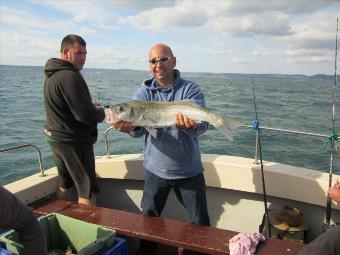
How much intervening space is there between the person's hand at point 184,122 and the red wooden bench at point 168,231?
1001 millimetres

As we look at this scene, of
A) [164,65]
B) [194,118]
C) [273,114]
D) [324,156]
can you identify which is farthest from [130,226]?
[273,114]

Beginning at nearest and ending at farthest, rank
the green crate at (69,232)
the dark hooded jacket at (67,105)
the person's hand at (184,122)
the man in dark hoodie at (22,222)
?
the man in dark hoodie at (22,222)
the green crate at (69,232)
the person's hand at (184,122)
the dark hooded jacket at (67,105)

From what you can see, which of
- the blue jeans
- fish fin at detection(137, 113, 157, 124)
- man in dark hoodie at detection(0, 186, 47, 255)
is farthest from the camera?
the blue jeans

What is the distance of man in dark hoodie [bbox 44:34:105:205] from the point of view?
4.18 m

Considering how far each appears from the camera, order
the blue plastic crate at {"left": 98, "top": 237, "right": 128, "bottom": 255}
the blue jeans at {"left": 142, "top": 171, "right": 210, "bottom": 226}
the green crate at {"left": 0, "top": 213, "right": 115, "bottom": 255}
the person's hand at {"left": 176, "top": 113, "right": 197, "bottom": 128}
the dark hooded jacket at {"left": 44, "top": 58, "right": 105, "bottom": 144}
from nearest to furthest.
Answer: the blue plastic crate at {"left": 98, "top": 237, "right": 128, "bottom": 255}
the green crate at {"left": 0, "top": 213, "right": 115, "bottom": 255}
the person's hand at {"left": 176, "top": 113, "right": 197, "bottom": 128}
the blue jeans at {"left": 142, "top": 171, "right": 210, "bottom": 226}
the dark hooded jacket at {"left": 44, "top": 58, "right": 105, "bottom": 144}

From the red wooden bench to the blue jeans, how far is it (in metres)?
0.17

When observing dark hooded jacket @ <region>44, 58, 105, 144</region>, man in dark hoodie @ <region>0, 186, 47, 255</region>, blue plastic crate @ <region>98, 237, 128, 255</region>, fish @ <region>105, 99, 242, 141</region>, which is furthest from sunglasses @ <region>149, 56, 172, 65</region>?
man in dark hoodie @ <region>0, 186, 47, 255</region>

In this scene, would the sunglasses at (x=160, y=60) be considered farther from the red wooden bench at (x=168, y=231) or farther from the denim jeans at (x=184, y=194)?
the red wooden bench at (x=168, y=231)

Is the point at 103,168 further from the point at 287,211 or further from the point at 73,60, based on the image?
the point at 287,211

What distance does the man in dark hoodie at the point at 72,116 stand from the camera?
4176 mm

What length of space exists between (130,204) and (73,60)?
7.35ft

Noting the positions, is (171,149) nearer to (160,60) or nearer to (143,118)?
(143,118)

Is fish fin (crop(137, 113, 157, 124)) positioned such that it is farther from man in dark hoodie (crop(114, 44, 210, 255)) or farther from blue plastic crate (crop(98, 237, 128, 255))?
blue plastic crate (crop(98, 237, 128, 255))

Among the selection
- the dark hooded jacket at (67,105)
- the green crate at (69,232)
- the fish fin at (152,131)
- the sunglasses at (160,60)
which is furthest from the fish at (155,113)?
the green crate at (69,232)
